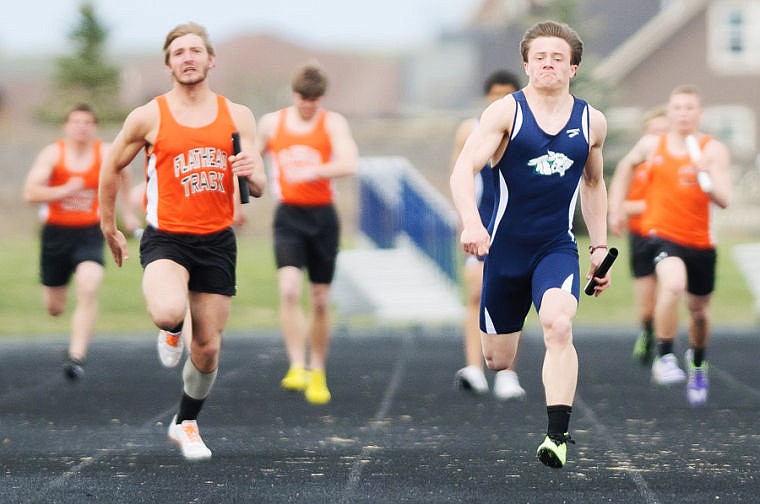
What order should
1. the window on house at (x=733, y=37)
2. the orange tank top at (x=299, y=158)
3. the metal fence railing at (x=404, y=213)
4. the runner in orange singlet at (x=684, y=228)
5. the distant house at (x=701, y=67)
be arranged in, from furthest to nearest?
the window on house at (x=733, y=37) → the distant house at (x=701, y=67) → the metal fence railing at (x=404, y=213) → the orange tank top at (x=299, y=158) → the runner in orange singlet at (x=684, y=228)

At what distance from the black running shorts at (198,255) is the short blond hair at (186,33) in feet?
3.02

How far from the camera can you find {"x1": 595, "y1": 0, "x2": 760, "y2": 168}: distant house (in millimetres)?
44094

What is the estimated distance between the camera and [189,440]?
7.77 metres

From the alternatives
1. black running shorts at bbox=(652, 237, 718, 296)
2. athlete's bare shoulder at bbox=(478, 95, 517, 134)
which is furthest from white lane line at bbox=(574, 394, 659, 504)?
athlete's bare shoulder at bbox=(478, 95, 517, 134)

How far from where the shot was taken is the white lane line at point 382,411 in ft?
22.0

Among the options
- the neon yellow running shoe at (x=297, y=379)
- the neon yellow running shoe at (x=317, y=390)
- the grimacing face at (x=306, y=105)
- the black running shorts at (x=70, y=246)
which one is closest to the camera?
the neon yellow running shoe at (x=317, y=390)

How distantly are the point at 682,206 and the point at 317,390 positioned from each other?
301 cm

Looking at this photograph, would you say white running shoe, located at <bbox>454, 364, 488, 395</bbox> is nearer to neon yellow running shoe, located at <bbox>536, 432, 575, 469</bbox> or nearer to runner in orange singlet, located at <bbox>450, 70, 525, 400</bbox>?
runner in orange singlet, located at <bbox>450, 70, 525, 400</bbox>

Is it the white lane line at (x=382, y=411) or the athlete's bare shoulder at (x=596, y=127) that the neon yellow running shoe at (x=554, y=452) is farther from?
the athlete's bare shoulder at (x=596, y=127)

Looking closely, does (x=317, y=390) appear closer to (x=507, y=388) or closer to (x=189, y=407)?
(x=507, y=388)

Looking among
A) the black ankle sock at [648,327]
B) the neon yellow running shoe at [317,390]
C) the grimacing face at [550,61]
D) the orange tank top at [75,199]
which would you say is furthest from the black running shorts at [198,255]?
the black ankle sock at [648,327]

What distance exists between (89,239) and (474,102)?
45352mm

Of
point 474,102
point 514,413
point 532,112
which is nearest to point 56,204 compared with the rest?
point 514,413

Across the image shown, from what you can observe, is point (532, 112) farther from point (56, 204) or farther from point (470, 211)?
point (56, 204)
